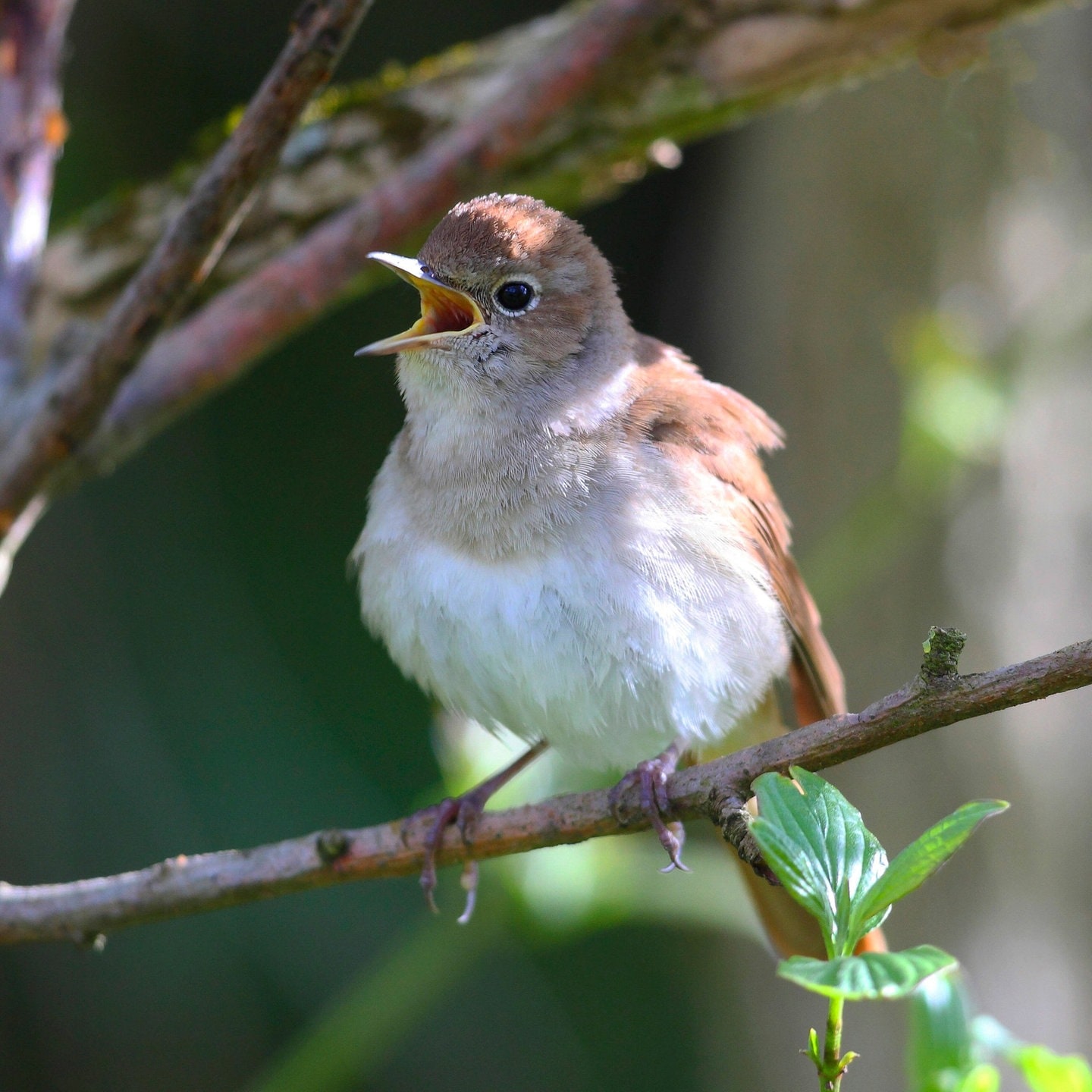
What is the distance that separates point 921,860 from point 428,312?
1554 mm

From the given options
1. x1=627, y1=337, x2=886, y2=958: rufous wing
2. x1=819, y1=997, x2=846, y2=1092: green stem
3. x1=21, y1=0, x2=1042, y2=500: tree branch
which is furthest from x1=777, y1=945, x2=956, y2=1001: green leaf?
x1=21, y1=0, x2=1042, y2=500: tree branch

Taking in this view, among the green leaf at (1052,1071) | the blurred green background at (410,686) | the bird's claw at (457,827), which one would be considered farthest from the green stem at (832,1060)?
the blurred green background at (410,686)

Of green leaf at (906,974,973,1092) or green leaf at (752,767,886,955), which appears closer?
green leaf at (752,767,886,955)

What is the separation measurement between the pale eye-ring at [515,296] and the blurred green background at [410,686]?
163 cm

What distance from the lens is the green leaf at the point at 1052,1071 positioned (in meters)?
1.13

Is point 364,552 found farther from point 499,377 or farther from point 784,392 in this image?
point 784,392

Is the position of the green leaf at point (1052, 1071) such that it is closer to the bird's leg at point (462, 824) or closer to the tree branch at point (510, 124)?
the bird's leg at point (462, 824)

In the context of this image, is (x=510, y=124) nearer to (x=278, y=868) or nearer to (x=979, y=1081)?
(x=278, y=868)

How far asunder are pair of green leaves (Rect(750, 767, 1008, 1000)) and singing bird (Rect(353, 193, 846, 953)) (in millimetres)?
809

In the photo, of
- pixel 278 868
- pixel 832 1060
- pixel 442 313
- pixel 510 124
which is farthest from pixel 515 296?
pixel 832 1060

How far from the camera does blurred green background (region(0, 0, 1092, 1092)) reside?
386 cm

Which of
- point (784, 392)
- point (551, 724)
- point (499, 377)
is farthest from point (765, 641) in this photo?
point (784, 392)

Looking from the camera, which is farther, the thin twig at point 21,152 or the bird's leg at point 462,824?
the thin twig at point 21,152

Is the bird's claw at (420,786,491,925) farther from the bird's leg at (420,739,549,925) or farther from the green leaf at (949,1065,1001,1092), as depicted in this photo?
the green leaf at (949,1065,1001,1092)
